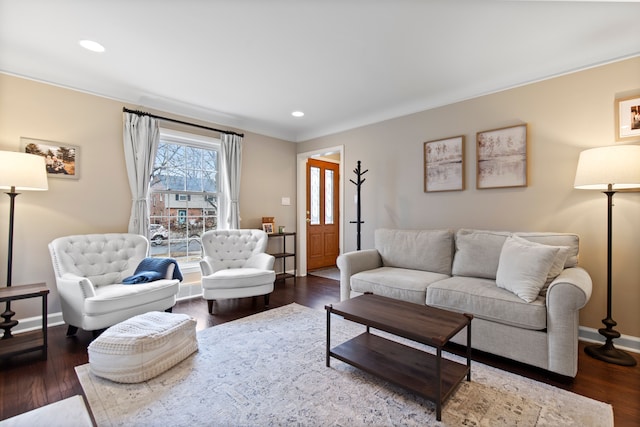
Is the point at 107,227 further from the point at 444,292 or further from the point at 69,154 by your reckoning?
the point at 444,292

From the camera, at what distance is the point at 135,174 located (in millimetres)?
3408

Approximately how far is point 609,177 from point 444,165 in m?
1.51

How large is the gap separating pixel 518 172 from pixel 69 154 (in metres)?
4.73

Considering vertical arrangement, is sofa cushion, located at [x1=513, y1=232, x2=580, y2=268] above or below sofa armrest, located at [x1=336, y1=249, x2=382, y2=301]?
above

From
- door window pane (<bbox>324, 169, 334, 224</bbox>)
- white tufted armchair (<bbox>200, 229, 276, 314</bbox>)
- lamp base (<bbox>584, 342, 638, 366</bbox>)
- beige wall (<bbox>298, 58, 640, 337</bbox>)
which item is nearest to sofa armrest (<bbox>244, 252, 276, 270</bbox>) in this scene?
white tufted armchair (<bbox>200, 229, 276, 314</bbox>)

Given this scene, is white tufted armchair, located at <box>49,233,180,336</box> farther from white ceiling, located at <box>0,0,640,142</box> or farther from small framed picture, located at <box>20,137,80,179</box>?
white ceiling, located at <box>0,0,640,142</box>

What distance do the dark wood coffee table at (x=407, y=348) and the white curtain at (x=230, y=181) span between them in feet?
8.78

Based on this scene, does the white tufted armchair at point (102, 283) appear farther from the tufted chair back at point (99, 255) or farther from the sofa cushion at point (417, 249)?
the sofa cushion at point (417, 249)

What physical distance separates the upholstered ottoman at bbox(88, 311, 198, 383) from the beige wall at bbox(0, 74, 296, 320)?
161 cm

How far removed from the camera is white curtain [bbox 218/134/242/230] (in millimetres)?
4246

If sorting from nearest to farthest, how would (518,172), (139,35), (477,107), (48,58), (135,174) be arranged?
1. (139,35)
2. (48,58)
3. (518,172)
4. (477,107)
5. (135,174)

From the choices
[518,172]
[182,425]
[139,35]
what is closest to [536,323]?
[518,172]

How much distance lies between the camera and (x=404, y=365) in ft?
6.07

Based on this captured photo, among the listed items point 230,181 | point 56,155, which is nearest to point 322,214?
point 230,181
